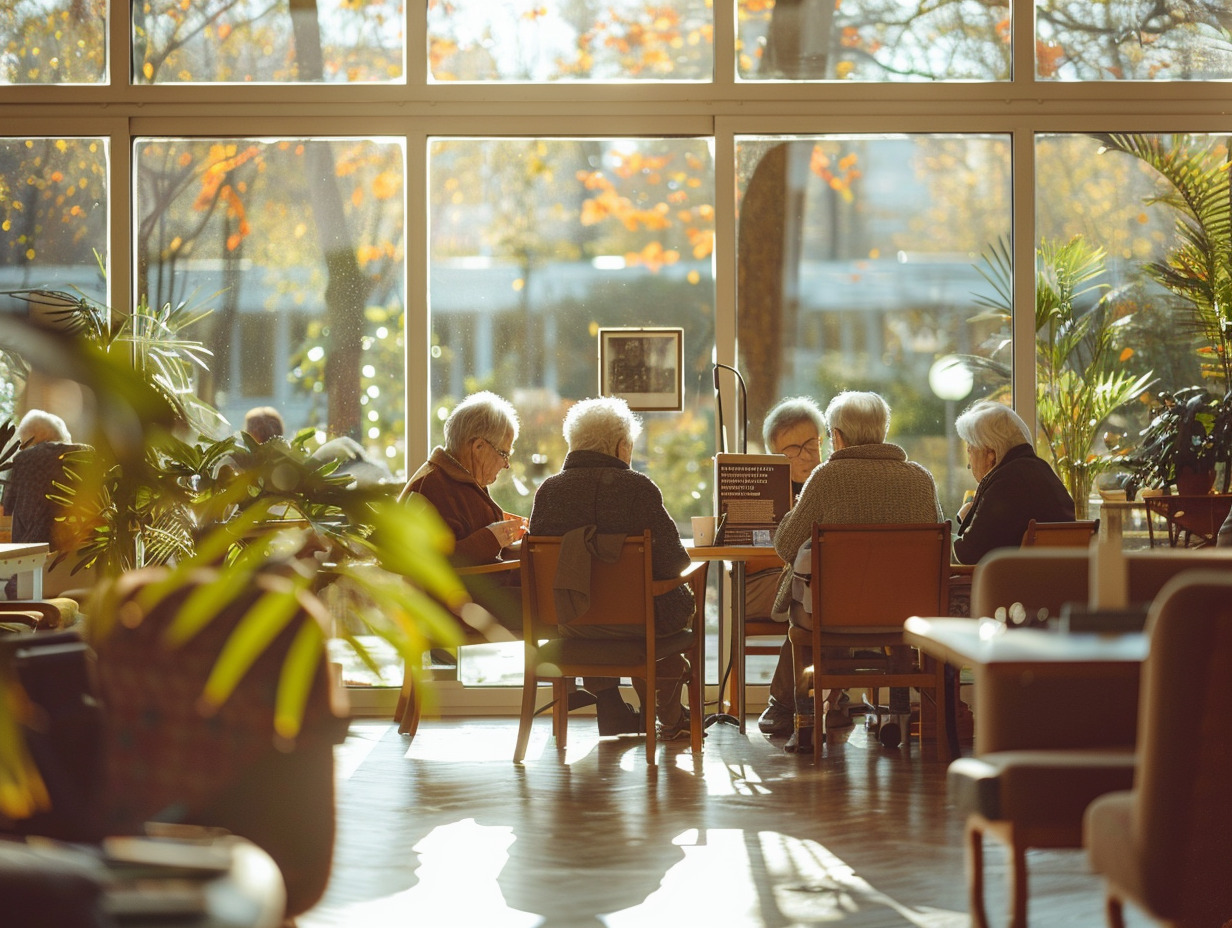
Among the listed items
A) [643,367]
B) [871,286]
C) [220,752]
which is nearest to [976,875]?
[220,752]

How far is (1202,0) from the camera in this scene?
6891 mm

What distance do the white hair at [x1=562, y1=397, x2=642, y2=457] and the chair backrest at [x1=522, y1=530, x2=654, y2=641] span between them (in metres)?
0.57

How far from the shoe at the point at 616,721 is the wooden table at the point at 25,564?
8.40ft

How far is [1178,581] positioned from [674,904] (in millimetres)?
1834

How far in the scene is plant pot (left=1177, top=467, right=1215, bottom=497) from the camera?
20.9ft

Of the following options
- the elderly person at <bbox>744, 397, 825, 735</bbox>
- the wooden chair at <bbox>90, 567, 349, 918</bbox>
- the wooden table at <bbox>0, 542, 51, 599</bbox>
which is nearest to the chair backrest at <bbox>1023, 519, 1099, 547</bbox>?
the elderly person at <bbox>744, 397, 825, 735</bbox>

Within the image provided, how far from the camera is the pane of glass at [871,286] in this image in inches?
270

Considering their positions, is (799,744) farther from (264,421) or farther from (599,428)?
(264,421)

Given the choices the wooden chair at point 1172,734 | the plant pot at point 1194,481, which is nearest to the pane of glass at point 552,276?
the plant pot at point 1194,481

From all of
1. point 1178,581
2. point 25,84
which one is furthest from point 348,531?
point 25,84

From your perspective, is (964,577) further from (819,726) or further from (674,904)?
(674,904)

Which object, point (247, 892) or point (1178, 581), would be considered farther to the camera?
point (1178, 581)

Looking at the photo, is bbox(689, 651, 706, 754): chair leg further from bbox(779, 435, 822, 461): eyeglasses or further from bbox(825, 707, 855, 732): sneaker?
bbox(779, 435, 822, 461): eyeglasses

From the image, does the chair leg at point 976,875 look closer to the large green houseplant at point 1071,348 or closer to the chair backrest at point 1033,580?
the chair backrest at point 1033,580
